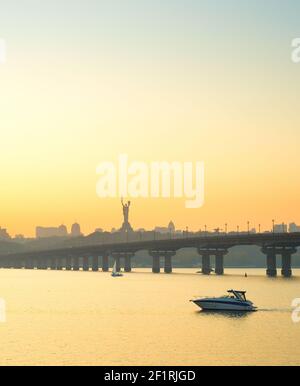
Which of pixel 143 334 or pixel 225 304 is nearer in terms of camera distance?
pixel 143 334

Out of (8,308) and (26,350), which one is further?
(8,308)

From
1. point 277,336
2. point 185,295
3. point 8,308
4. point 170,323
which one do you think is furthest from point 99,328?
point 185,295

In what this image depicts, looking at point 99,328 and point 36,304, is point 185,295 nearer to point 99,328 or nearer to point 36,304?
point 36,304

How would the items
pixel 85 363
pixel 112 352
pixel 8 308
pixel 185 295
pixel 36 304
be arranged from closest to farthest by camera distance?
pixel 85 363, pixel 112 352, pixel 8 308, pixel 36 304, pixel 185 295

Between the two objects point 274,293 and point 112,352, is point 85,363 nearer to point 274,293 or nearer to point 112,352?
point 112,352

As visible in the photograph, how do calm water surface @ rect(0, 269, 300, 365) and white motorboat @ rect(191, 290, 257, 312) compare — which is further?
white motorboat @ rect(191, 290, 257, 312)

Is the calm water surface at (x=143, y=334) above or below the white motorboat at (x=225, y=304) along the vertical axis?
below

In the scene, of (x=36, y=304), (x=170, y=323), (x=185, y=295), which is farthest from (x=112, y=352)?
(x=185, y=295)

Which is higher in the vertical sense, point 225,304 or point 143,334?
→ point 225,304

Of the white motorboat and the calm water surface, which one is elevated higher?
the white motorboat

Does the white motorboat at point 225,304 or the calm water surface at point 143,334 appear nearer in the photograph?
the calm water surface at point 143,334

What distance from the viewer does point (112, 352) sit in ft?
259
